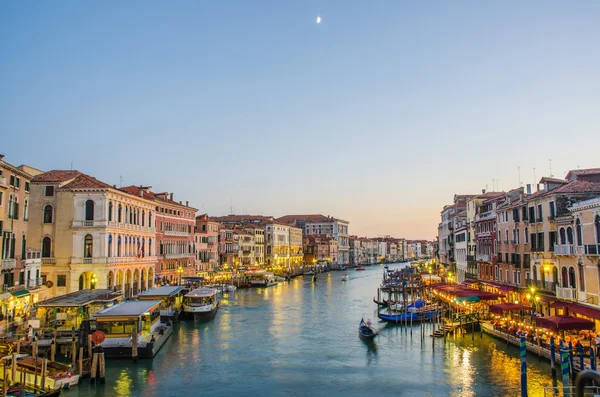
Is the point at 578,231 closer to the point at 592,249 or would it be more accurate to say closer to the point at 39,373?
the point at 592,249

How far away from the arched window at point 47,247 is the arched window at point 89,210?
97.9 inches

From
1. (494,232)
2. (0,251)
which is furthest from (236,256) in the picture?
(0,251)

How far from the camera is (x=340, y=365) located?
65.0 feet

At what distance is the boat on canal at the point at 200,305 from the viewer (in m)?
31.0

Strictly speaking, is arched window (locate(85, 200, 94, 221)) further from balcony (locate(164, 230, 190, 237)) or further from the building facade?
balcony (locate(164, 230, 190, 237))

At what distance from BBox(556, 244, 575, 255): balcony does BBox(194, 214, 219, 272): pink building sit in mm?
38648

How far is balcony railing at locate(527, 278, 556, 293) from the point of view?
70.9ft

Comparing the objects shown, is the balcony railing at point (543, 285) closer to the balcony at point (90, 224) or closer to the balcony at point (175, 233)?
the balcony at point (90, 224)

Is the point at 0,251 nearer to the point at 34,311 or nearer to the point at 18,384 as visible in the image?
the point at 34,311

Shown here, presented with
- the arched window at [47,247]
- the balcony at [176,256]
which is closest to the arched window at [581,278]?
the arched window at [47,247]

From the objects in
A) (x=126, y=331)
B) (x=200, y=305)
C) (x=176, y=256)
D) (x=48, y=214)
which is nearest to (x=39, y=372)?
(x=126, y=331)

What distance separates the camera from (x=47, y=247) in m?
29.3

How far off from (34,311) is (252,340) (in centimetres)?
1033

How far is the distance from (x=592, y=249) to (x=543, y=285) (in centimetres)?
505
